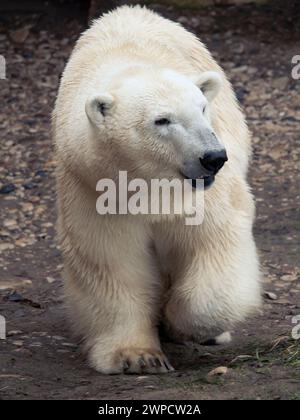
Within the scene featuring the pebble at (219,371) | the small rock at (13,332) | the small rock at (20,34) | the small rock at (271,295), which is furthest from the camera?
the small rock at (20,34)

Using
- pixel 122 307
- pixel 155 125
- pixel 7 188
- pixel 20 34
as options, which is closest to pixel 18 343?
pixel 122 307

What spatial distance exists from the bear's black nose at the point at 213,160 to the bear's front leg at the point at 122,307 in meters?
0.59

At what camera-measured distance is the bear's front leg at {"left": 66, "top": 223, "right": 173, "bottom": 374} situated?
13.6 ft

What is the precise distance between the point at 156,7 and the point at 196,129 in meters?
4.87

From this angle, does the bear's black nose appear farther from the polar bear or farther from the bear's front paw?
the bear's front paw

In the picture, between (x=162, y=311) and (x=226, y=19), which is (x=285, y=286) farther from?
(x=226, y=19)

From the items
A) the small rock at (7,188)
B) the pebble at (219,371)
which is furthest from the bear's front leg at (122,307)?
the small rock at (7,188)

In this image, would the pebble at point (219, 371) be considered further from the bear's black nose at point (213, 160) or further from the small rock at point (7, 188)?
the small rock at point (7, 188)

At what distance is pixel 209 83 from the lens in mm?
3982

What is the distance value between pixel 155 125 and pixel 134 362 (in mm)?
1012

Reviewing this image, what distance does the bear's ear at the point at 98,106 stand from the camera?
3758 millimetres

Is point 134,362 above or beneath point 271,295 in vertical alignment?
beneath

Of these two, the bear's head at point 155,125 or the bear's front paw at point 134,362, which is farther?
the bear's front paw at point 134,362

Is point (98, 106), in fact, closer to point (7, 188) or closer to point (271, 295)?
point (271, 295)
